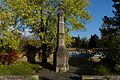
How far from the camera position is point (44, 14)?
37.2 m

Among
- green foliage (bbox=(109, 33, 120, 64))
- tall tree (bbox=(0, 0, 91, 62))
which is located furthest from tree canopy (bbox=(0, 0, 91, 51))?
green foliage (bbox=(109, 33, 120, 64))

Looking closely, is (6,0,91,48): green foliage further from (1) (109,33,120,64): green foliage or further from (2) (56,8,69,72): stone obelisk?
(1) (109,33,120,64): green foliage

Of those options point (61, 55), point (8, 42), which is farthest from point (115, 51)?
point (8, 42)

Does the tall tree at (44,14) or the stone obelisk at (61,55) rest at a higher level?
the tall tree at (44,14)

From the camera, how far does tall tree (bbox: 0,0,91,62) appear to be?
1435 inches

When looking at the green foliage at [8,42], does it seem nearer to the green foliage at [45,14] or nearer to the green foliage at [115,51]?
the green foliage at [45,14]

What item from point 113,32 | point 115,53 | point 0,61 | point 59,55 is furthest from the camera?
point 113,32

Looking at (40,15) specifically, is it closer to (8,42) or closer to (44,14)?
(44,14)

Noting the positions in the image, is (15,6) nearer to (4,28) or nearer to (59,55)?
(4,28)

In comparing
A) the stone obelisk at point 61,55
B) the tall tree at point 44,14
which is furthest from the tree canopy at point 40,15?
the stone obelisk at point 61,55

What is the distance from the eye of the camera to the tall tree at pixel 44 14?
36.4 m

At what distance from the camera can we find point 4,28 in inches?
1405

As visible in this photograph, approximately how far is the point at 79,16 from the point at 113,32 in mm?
9321

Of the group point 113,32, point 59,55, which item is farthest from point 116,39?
point 113,32
